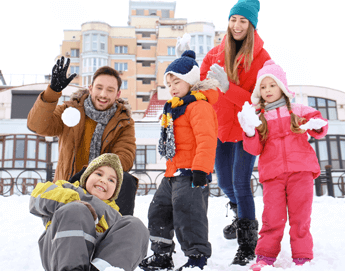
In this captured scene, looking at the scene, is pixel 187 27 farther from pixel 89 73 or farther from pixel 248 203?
pixel 248 203

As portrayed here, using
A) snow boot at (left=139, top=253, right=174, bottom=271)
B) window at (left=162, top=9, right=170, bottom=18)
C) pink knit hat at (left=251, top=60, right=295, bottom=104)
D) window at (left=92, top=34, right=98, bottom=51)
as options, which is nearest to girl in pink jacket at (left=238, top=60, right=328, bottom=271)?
pink knit hat at (left=251, top=60, right=295, bottom=104)

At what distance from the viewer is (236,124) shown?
303 centimetres

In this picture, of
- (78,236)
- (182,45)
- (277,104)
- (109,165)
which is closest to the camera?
(78,236)

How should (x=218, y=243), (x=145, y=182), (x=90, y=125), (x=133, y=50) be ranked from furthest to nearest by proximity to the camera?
1. (x=133, y=50)
2. (x=145, y=182)
3. (x=218, y=243)
4. (x=90, y=125)

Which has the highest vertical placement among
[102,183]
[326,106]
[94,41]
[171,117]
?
[94,41]

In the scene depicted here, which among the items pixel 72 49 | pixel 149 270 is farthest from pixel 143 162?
pixel 72 49

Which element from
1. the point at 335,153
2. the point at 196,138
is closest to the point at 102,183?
the point at 196,138

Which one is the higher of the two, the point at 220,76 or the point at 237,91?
the point at 220,76

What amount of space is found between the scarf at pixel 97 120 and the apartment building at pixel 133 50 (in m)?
28.3

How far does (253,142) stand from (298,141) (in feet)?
1.16

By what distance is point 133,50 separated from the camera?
34.1 metres

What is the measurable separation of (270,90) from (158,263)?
66.3 inches

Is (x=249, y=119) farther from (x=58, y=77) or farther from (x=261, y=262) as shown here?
(x=58, y=77)

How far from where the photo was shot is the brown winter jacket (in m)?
2.77
